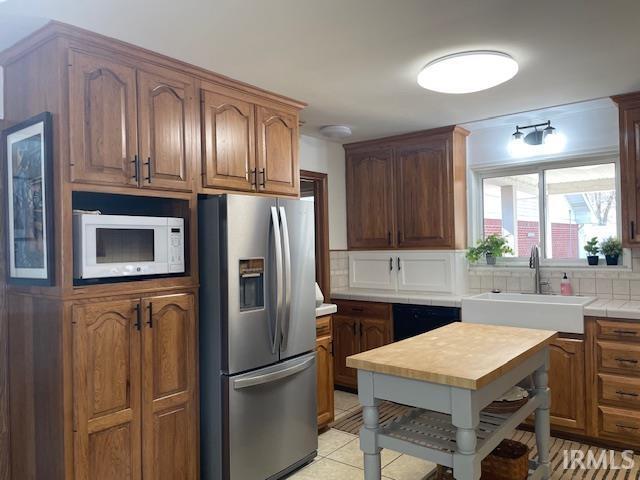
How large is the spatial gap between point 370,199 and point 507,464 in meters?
2.65

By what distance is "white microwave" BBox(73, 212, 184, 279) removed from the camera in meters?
2.03

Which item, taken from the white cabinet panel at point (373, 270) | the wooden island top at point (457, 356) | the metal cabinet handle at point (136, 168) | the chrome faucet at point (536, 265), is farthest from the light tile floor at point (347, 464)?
the metal cabinet handle at point (136, 168)

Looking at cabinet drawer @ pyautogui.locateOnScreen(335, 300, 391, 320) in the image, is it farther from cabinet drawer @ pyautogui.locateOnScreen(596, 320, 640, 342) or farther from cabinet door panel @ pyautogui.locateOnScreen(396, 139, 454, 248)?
cabinet drawer @ pyautogui.locateOnScreen(596, 320, 640, 342)

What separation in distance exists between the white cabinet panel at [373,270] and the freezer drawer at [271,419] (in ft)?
5.49

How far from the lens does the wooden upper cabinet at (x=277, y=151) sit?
2.92 meters

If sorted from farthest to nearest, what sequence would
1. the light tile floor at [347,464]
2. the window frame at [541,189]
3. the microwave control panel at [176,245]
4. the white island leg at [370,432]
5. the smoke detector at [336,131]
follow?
the smoke detector at [336,131]
the window frame at [541,189]
the light tile floor at [347,464]
the microwave control panel at [176,245]
the white island leg at [370,432]

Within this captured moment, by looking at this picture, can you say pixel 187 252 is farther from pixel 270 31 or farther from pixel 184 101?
pixel 270 31

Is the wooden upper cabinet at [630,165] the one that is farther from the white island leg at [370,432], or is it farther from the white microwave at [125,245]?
the white microwave at [125,245]

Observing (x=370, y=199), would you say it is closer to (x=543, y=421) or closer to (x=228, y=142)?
(x=228, y=142)

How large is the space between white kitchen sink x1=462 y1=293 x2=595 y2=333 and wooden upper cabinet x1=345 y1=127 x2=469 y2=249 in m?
0.67

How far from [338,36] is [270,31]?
1.04 ft

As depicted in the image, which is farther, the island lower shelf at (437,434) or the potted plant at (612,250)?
the potted plant at (612,250)

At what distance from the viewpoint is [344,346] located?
14.0 feet

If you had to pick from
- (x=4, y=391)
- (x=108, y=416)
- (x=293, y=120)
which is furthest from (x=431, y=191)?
(x=4, y=391)
